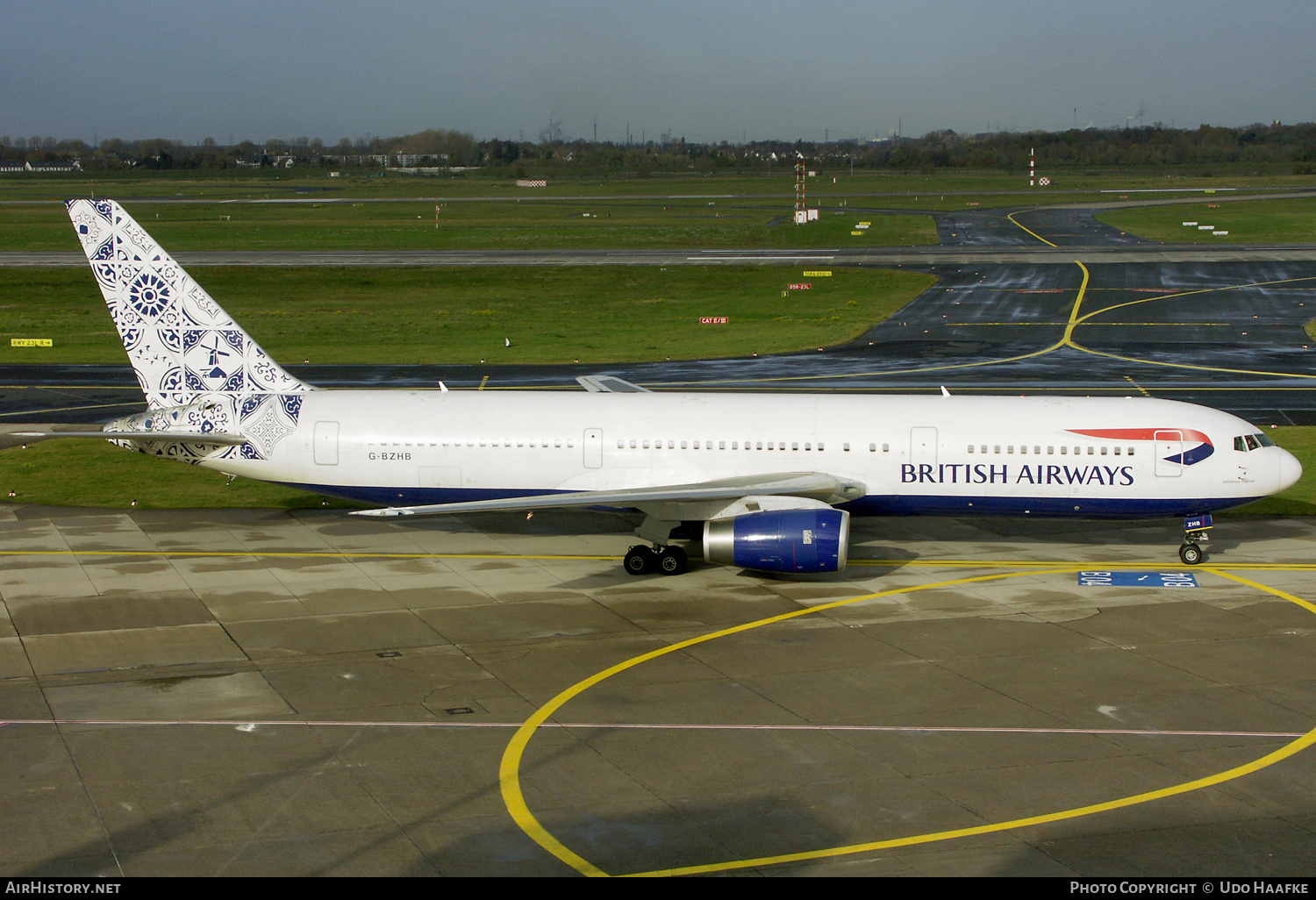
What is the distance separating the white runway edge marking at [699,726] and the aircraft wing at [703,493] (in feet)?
23.1

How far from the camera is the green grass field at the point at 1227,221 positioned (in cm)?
12494

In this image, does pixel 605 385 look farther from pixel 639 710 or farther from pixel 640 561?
pixel 639 710

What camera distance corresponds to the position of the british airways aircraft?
30.9 m

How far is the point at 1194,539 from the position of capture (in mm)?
31906

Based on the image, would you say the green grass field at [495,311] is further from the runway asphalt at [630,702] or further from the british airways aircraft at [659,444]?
the runway asphalt at [630,702]

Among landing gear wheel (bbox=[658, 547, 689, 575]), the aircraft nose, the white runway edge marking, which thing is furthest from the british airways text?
the white runway edge marking

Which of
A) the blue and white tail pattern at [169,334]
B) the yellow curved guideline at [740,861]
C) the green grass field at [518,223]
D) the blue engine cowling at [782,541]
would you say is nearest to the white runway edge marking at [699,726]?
the yellow curved guideline at [740,861]

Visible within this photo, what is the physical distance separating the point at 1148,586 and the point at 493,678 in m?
17.2

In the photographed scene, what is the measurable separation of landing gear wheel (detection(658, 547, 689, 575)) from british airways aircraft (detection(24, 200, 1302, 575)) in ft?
0.15

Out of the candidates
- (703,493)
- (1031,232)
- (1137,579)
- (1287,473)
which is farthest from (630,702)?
(1031,232)

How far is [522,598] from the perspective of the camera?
28922 mm

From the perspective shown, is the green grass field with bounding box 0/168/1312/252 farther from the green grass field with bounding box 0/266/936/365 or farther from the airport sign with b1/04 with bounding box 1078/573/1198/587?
the airport sign with b1/04 with bounding box 1078/573/1198/587

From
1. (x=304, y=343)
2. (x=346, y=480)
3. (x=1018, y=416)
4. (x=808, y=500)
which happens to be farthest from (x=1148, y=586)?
(x=304, y=343)
